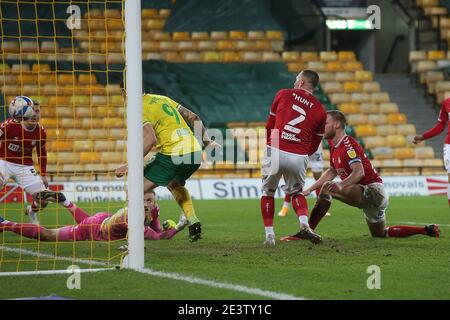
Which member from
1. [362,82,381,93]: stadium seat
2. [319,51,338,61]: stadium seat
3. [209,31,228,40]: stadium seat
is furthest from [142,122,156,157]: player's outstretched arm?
[319,51,338,61]: stadium seat

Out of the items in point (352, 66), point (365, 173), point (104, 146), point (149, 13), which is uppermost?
point (149, 13)

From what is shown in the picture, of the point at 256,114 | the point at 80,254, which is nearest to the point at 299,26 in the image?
A: the point at 256,114

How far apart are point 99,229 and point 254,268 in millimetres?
2492

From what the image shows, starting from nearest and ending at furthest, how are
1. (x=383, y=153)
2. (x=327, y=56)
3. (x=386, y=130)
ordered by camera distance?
(x=383, y=153) → (x=386, y=130) → (x=327, y=56)

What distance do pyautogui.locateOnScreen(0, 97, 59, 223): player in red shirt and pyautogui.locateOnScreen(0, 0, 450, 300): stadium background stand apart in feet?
27.5

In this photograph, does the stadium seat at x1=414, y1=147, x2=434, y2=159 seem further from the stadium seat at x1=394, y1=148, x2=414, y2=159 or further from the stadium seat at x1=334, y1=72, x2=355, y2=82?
the stadium seat at x1=334, y1=72, x2=355, y2=82

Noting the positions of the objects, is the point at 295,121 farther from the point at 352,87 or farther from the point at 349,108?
the point at 352,87

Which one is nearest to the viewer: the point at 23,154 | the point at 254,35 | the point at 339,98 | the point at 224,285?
the point at 224,285

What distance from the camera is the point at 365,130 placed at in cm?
2584

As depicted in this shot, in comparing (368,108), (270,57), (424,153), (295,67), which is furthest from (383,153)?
(270,57)

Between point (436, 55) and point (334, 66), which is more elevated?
point (436, 55)

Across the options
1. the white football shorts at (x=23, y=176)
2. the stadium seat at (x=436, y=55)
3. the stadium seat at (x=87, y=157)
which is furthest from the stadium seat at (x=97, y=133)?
the stadium seat at (x=436, y=55)
